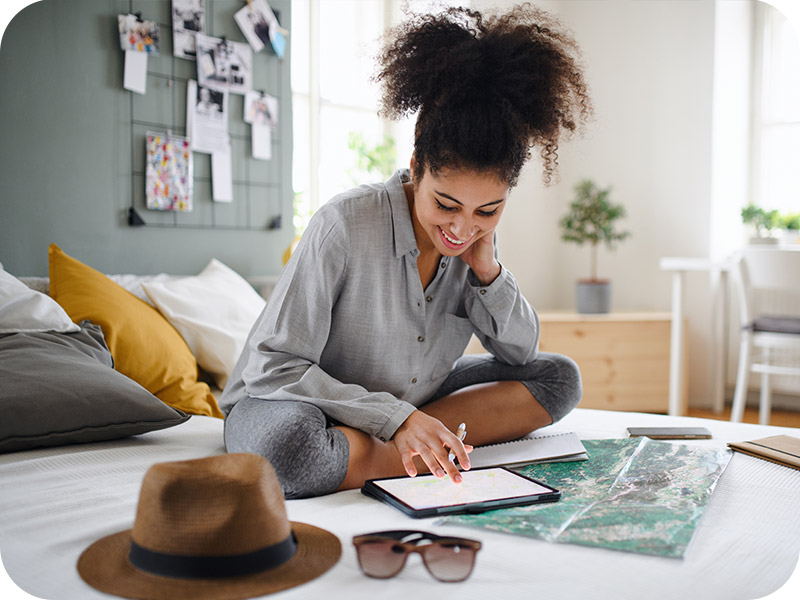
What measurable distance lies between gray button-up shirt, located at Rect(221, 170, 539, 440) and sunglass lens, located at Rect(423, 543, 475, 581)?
0.36 meters

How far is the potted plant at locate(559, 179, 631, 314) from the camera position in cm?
336

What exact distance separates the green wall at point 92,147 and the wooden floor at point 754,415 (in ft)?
7.50

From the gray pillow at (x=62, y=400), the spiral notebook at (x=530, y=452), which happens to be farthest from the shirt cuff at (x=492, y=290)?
the gray pillow at (x=62, y=400)

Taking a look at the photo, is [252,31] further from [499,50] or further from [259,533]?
[259,533]

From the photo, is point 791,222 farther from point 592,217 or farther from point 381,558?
point 381,558

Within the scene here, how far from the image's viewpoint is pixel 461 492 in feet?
3.32

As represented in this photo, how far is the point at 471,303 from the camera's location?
1.43m

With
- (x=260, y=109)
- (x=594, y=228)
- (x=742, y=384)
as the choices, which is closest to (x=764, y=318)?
(x=742, y=384)

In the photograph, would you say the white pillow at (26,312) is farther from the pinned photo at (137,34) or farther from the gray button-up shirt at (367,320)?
the pinned photo at (137,34)

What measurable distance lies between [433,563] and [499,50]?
2.69ft

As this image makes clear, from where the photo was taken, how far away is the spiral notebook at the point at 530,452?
1.20 m

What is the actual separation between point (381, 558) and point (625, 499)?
41 cm

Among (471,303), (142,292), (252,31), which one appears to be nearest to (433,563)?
(471,303)

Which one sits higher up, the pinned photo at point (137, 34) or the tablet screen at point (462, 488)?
the pinned photo at point (137, 34)
